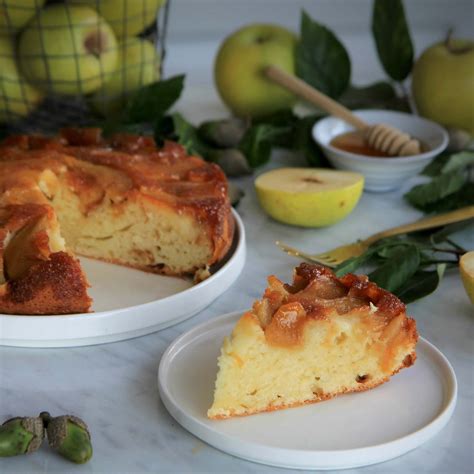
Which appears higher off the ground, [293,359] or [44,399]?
[293,359]

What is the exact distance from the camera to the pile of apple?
2098 millimetres

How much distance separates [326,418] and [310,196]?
68 centimetres

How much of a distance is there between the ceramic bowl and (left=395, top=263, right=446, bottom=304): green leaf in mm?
463

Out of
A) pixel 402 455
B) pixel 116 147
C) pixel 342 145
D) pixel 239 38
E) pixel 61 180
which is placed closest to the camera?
pixel 402 455

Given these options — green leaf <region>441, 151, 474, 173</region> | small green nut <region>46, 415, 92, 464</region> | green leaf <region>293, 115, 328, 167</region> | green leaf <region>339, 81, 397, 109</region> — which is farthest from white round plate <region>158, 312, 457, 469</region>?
green leaf <region>339, 81, 397, 109</region>

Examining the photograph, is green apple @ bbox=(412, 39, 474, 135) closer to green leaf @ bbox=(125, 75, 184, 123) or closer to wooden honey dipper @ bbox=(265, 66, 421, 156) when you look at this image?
wooden honey dipper @ bbox=(265, 66, 421, 156)

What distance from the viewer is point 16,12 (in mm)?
2076

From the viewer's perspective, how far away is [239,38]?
8.05 ft

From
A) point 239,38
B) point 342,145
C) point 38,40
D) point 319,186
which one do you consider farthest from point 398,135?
point 38,40

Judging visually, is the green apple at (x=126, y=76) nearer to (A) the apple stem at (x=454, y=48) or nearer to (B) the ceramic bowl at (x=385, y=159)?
(B) the ceramic bowl at (x=385, y=159)

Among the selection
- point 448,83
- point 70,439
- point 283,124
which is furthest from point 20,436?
point 448,83

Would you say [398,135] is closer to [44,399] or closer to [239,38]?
[239,38]

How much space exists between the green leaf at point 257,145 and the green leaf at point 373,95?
40cm

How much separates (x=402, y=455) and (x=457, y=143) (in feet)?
3.94
